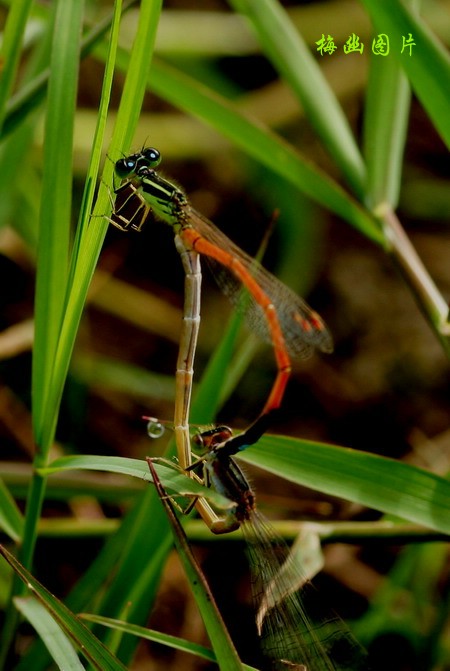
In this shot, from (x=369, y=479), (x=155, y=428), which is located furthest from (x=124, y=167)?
(x=369, y=479)

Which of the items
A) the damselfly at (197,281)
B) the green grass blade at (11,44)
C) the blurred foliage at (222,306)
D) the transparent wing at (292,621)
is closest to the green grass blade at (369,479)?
the blurred foliage at (222,306)

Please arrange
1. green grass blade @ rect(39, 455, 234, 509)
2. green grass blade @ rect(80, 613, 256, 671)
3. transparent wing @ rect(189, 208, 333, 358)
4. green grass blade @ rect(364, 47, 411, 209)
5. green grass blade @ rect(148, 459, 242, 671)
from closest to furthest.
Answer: green grass blade @ rect(148, 459, 242, 671) < green grass blade @ rect(39, 455, 234, 509) < green grass blade @ rect(80, 613, 256, 671) < transparent wing @ rect(189, 208, 333, 358) < green grass blade @ rect(364, 47, 411, 209)

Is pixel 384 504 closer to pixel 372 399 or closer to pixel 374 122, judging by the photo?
pixel 374 122

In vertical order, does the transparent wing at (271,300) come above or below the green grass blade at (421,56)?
below

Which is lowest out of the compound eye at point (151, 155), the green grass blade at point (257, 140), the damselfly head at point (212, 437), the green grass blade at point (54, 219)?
the damselfly head at point (212, 437)

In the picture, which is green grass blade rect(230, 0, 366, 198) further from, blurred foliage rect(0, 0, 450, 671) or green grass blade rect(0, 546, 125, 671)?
green grass blade rect(0, 546, 125, 671)

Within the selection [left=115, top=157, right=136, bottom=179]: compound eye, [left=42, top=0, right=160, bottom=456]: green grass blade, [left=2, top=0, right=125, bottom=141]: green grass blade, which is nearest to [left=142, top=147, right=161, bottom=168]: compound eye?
[left=115, top=157, right=136, bottom=179]: compound eye

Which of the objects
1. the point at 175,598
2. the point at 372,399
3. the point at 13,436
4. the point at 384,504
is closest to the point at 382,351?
the point at 372,399

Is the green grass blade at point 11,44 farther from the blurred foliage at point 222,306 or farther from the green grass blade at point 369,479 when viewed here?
the green grass blade at point 369,479
